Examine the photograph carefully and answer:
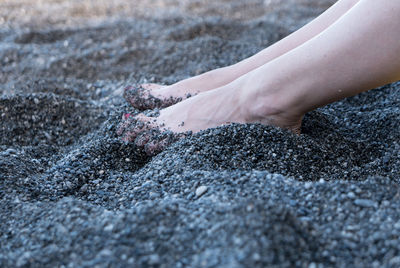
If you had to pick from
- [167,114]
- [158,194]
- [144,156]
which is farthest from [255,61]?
[158,194]

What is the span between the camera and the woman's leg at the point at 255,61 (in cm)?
167

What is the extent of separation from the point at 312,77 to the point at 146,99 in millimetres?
725

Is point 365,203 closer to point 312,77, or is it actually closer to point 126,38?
point 312,77

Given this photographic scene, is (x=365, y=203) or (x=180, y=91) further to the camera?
(x=180, y=91)

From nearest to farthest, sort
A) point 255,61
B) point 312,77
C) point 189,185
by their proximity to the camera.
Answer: point 189,185 → point 312,77 → point 255,61

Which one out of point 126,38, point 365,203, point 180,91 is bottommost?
point 365,203

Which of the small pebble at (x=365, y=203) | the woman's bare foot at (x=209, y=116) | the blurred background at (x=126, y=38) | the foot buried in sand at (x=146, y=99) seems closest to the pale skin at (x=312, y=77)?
the woman's bare foot at (x=209, y=116)

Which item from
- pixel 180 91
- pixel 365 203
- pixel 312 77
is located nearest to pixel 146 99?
pixel 180 91

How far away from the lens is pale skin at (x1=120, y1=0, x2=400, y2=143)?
121cm

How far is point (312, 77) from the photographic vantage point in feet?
4.25

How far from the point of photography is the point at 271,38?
2768 mm

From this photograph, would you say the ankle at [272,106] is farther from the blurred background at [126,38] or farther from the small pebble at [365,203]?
the blurred background at [126,38]

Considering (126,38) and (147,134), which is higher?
(126,38)

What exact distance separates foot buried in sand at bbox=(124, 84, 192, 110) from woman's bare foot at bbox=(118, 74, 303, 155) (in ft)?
0.41
